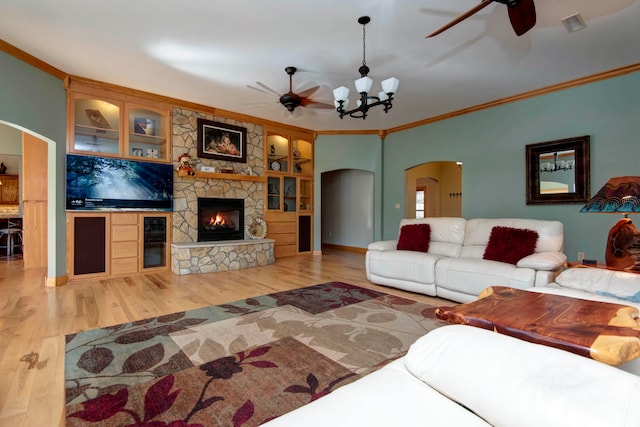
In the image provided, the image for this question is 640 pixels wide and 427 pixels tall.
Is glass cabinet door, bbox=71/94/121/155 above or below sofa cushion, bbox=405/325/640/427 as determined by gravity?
above

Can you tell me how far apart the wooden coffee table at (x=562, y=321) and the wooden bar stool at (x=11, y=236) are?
8.68 metres

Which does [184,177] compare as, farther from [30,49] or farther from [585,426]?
[585,426]

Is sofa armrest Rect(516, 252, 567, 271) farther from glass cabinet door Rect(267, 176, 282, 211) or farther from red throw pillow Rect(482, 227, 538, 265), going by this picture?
glass cabinet door Rect(267, 176, 282, 211)

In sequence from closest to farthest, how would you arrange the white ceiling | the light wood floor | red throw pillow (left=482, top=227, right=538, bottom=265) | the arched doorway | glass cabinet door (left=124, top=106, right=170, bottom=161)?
the light wood floor → the white ceiling → red throw pillow (left=482, top=227, right=538, bottom=265) → glass cabinet door (left=124, top=106, right=170, bottom=161) → the arched doorway

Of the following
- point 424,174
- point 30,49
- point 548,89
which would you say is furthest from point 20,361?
point 424,174

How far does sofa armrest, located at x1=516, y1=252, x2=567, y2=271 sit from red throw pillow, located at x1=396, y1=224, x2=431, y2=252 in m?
1.31

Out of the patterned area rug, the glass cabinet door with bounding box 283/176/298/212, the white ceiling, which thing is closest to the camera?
the patterned area rug

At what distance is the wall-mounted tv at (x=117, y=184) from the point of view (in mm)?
4336

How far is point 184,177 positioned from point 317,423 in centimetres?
530

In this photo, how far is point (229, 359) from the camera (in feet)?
7.07

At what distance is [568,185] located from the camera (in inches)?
175

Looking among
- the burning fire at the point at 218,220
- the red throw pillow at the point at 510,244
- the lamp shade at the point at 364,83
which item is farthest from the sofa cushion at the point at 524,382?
the burning fire at the point at 218,220

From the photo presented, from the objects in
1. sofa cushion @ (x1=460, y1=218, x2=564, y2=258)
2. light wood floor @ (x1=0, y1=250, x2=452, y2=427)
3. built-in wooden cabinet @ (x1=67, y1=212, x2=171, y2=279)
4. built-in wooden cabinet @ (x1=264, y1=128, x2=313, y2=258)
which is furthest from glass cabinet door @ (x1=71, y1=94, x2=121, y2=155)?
sofa cushion @ (x1=460, y1=218, x2=564, y2=258)

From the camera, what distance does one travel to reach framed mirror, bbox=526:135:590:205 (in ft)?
14.0
